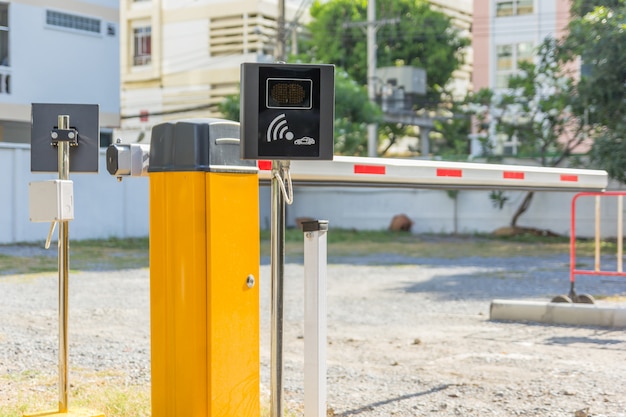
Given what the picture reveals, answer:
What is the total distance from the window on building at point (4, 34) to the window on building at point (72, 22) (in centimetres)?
93

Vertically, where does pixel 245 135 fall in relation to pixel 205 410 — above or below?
above

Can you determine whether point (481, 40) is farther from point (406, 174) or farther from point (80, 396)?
point (80, 396)

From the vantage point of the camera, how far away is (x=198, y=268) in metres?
4.54

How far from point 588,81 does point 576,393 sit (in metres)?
16.3

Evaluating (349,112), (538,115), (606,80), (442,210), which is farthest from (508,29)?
(606,80)

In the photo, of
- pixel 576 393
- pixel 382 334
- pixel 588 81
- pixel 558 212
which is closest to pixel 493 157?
pixel 558 212

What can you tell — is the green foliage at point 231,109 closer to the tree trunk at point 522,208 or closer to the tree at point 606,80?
the tree trunk at point 522,208

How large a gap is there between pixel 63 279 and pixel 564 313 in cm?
611

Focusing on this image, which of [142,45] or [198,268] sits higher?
[142,45]

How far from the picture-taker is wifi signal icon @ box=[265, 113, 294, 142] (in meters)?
4.43

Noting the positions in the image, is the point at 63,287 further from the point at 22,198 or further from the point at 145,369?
the point at 22,198

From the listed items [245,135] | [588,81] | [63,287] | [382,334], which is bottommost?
[382,334]

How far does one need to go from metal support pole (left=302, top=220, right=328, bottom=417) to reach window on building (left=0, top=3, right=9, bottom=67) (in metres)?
19.7

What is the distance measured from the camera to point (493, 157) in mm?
25984
